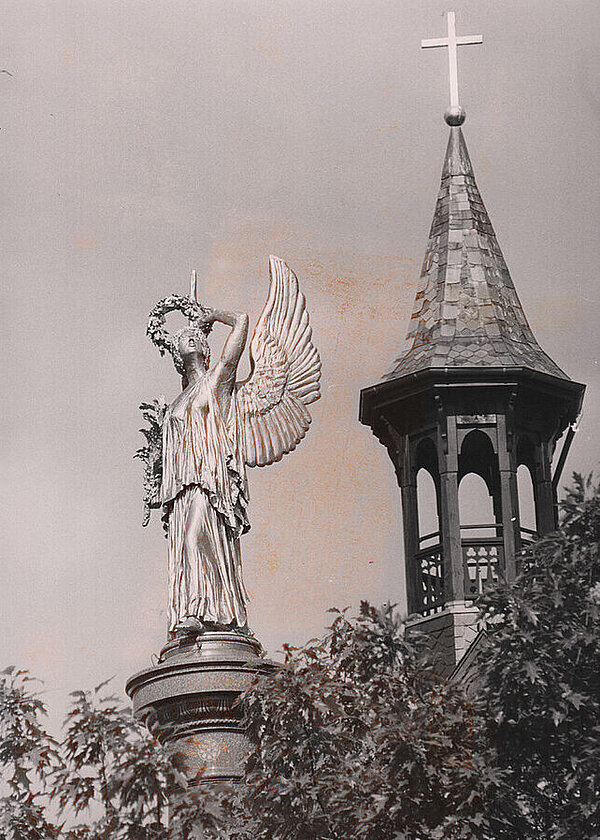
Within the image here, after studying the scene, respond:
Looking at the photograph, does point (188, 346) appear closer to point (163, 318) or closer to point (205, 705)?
point (163, 318)

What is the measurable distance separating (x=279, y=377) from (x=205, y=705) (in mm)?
3644

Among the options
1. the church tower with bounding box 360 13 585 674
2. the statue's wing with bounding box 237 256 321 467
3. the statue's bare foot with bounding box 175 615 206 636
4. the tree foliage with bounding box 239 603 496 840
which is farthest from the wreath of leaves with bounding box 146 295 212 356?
the church tower with bounding box 360 13 585 674

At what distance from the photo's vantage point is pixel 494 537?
26.9 metres

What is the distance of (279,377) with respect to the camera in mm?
17812

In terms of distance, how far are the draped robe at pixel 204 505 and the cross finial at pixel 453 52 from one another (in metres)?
11.2

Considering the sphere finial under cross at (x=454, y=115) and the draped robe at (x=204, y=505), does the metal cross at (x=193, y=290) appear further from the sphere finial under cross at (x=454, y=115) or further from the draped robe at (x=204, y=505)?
the sphere finial under cross at (x=454, y=115)

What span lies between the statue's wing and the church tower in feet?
27.9

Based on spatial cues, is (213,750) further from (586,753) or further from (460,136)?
(460,136)

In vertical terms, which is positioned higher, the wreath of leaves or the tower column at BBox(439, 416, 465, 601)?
the tower column at BBox(439, 416, 465, 601)

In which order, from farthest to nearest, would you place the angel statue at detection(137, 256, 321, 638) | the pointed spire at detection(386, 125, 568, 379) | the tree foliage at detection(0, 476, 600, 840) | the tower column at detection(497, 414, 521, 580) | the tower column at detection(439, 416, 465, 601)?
the pointed spire at detection(386, 125, 568, 379)
the tower column at detection(497, 414, 521, 580)
the tower column at detection(439, 416, 465, 601)
the angel statue at detection(137, 256, 321, 638)
the tree foliage at detection(0, 476, 600, 840)

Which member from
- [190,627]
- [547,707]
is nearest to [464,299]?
[190,627]

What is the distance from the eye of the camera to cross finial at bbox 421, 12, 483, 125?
26719mm

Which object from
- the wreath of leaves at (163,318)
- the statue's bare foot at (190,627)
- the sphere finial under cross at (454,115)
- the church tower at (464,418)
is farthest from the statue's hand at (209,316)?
the sphere finial under cross at (454,115)

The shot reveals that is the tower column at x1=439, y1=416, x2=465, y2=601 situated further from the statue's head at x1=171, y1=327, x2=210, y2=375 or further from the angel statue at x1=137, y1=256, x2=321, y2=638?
the statue's head at x1=171, y1=327, x2=210, y2=375
